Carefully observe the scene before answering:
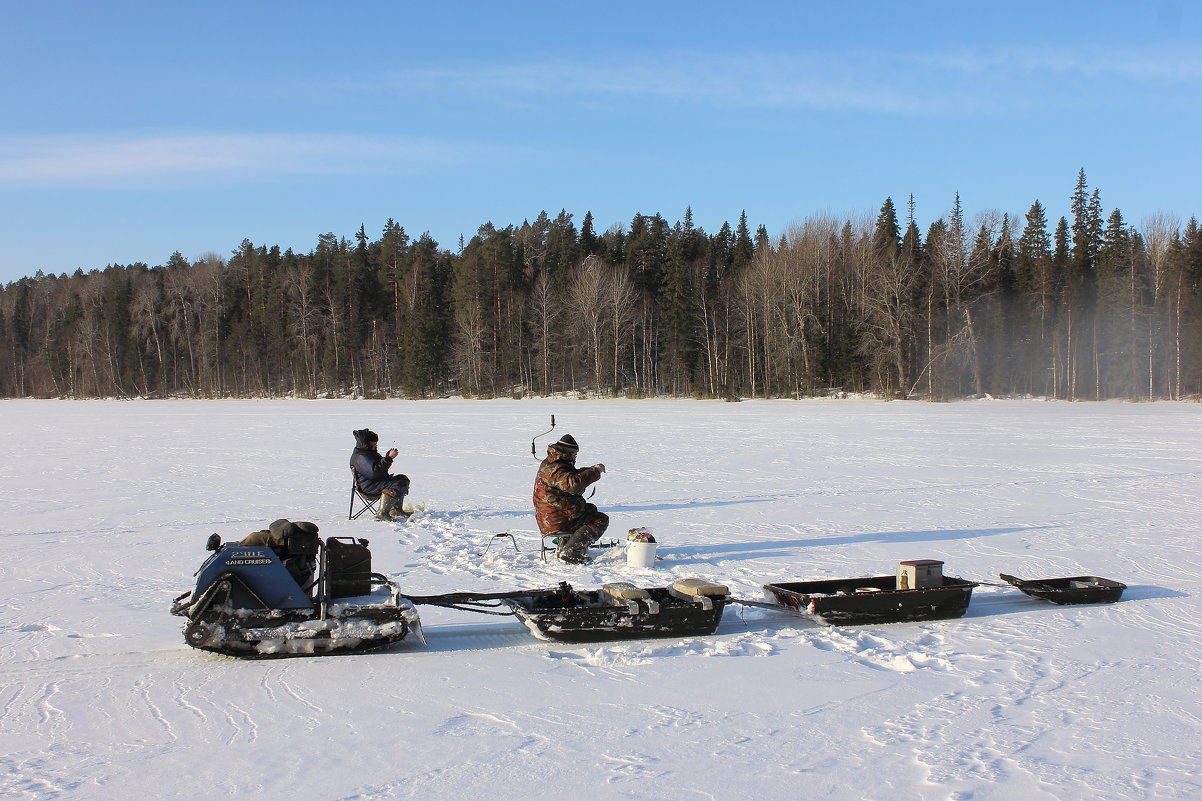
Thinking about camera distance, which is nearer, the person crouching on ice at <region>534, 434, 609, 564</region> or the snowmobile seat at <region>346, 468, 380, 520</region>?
the person crouching on ice at <region>534, 434, 609, 564</region>

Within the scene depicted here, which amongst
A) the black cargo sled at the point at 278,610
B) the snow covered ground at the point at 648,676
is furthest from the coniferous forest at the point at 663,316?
the black cargo sled at the point at 278,610

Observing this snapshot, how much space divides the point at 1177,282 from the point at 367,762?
51237 millimetres

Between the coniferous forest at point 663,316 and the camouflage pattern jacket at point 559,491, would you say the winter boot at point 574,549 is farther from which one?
the coniferous forest at point 663,316

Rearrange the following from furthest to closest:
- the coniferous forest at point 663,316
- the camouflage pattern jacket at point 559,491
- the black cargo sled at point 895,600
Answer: the coniferous forest at point 663,316 → the camouflage pattern jacket at point 559,491 → the black cargo sled at point 895,600

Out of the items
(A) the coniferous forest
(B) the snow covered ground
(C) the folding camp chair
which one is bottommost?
(B) the snow covered ground

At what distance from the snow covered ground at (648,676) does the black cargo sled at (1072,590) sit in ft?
0.32

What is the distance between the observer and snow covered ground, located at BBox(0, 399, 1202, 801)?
11.7 ft

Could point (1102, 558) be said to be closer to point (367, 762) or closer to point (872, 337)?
point (367, 762)

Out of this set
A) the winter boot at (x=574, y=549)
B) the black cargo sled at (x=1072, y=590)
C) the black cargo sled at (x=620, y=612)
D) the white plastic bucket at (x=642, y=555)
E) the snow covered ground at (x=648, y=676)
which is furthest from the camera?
the winter boot at (x=574, y=549)

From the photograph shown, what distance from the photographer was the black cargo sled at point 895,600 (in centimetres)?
566

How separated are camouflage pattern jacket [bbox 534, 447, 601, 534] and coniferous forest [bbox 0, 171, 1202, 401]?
40901mm

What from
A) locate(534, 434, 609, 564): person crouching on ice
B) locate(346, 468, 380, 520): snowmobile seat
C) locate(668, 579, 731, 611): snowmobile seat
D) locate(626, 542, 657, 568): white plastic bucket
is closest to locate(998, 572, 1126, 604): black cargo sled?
locate(668, 579, 731, 611): snowmobile seat

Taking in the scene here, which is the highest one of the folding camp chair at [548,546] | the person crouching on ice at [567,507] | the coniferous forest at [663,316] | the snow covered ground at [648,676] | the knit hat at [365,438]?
the coniferous forest at [663,316]

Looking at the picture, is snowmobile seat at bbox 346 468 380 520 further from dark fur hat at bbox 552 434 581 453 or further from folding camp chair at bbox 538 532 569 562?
dark fur hat at bbox 552 434 581 453
